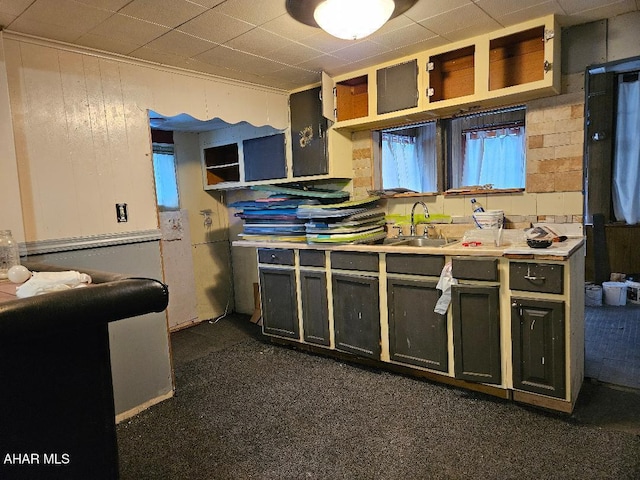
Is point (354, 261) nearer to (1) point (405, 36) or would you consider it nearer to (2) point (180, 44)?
(1) point (405, 36)

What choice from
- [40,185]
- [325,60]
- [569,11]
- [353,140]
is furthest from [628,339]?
[40,185]

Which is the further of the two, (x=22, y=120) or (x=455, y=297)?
(x=455, y=297)

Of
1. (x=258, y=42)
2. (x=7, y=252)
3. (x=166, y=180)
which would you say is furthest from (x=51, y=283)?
(x=166, y=180)

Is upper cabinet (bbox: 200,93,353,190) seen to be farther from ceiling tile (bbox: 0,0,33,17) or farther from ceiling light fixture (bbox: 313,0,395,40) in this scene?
ceiling tile (bbox: 0,0,33,17)

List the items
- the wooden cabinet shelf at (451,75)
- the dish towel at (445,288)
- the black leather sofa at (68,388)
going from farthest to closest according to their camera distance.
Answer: the wooden cabinet shelf at (451,75) < the dish towel at (445,288) < the black leather sofa at (68,388)

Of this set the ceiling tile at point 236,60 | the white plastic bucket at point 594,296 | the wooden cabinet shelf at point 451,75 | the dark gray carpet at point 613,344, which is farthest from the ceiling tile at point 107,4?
the white plastic bucket at point 594,296

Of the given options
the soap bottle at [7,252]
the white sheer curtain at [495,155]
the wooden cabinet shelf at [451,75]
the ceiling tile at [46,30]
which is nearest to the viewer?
the soap bottle at [7,252]

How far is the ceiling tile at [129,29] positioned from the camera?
2.13 m

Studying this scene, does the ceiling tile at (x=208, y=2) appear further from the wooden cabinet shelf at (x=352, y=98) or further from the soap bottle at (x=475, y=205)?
the soap bottle at (x=475, y=205)

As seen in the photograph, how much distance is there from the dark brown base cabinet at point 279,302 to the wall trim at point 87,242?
1058mm

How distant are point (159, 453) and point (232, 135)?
9.83 ft

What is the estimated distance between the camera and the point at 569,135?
8.56ft

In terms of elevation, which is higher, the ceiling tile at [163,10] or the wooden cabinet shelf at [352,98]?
the ceiling tile at [163,10]

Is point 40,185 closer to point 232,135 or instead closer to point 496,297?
point 232,135
